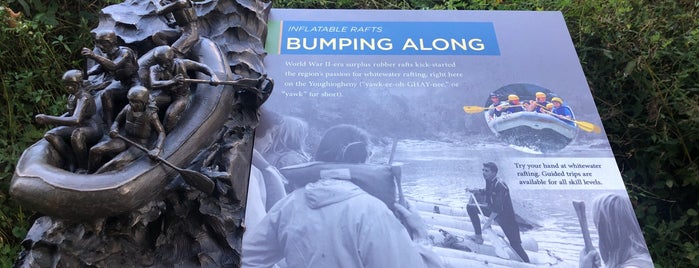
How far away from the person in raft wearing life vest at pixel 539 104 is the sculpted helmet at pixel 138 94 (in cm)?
179

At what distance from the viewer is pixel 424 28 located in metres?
3.34

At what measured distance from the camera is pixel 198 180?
2.27m

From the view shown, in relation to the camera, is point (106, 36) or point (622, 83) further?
point (622, 83)

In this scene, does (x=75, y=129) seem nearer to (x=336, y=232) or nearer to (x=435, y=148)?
(x=336, y=232)

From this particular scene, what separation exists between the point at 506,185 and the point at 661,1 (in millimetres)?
2102

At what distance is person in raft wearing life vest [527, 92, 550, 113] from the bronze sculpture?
128 centimetres

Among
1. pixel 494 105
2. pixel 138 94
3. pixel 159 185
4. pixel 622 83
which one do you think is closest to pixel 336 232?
pixel 159 185

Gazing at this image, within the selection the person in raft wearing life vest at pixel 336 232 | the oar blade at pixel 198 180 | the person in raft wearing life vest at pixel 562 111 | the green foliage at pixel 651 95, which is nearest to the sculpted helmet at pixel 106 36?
the oar blade at pixel 198 180

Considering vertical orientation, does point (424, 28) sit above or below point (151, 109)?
above

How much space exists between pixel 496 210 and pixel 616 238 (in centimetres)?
50

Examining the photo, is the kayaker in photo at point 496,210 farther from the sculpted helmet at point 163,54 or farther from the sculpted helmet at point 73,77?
the sculpted helmet at point 73,77

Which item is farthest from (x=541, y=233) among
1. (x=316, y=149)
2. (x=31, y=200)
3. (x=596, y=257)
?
(x=31, y=200)

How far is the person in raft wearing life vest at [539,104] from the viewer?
2.98 m

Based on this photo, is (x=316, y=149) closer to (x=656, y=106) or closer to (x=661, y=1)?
(x=656, y=106)
